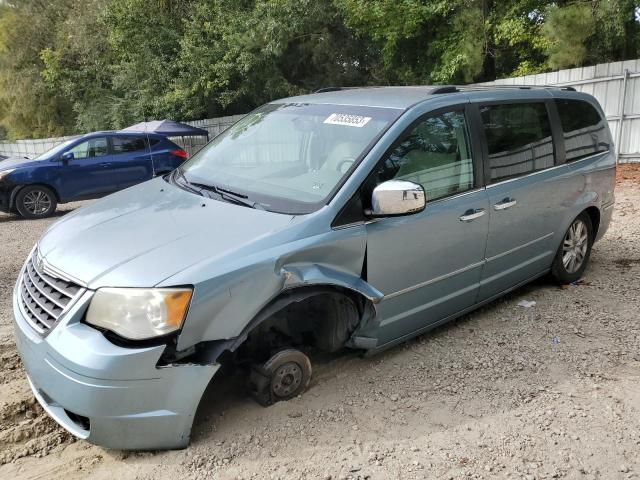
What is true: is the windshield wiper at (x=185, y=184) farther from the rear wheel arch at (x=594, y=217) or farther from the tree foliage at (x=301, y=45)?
the tree foliage at (x=301, y=45)

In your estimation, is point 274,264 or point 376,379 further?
point 376,379

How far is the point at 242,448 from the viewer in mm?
2707

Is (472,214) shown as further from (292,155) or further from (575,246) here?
(575,246)

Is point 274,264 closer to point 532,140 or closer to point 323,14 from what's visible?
point 532,140

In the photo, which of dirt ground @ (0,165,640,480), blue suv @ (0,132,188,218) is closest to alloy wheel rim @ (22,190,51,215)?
blue suv @ (0,132,188,218)

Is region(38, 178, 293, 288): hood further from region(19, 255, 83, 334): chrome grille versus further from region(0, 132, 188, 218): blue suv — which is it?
region(0, 132, 188, 218): blue suv

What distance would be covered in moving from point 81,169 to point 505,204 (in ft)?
29.4

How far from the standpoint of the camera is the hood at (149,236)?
252cm

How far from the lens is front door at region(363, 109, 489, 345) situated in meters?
3.21

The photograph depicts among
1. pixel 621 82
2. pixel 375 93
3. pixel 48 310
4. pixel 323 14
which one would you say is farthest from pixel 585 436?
pixel 323 14

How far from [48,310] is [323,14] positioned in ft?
57.5

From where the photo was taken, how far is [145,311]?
2395 millimetres

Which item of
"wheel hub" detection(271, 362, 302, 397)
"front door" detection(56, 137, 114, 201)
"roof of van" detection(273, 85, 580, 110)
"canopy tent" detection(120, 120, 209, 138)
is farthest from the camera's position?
"canopy tent" detection(120, 120, 209, 138)

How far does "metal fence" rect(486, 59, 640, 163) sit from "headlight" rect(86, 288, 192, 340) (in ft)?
35.2
